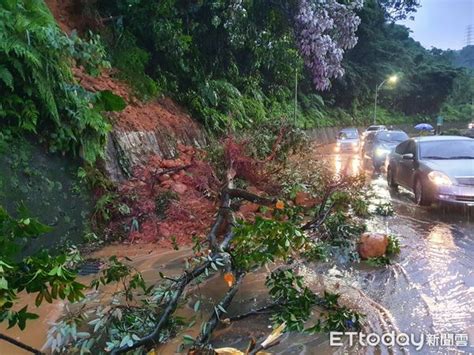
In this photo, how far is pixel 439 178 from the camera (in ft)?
25.1

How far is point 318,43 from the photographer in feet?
46.7

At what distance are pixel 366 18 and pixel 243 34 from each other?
20.2 metres

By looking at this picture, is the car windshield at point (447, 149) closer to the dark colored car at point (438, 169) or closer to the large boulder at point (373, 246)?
the dark colored car at point (438, 169)

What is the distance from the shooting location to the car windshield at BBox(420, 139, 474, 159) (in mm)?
8391

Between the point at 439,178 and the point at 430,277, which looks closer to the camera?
the point at 430,277

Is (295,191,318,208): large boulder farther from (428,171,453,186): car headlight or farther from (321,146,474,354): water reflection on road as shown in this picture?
(428,171,453,186): car headlight

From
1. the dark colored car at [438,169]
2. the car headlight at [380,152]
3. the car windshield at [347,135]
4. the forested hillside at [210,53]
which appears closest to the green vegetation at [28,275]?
the dark colored car at [438,169]

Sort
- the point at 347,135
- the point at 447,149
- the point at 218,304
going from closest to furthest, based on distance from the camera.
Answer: the point at 218,304 → the point at 447,149 → the point at 347,135

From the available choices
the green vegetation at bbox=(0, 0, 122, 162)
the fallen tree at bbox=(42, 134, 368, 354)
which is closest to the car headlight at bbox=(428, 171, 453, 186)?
the fallen tree at bbox=(42, 134, 368, 354)

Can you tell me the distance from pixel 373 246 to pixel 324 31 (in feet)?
37.8

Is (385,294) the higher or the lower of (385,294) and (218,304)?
the lower

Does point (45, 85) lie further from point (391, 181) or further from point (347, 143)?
point (347, 143)

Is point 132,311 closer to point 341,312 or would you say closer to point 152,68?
point 341,312

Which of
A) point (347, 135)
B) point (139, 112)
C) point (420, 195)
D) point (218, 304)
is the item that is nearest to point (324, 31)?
point (347, 135)
